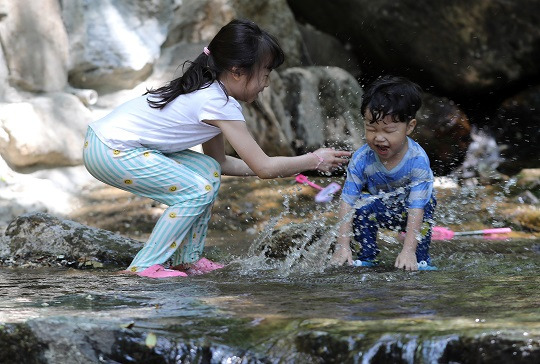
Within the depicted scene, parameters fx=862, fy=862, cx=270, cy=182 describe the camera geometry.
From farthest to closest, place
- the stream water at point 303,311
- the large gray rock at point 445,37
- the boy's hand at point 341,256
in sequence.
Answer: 1. the large gray rock at point 445,37
2. the boy's hand at point 341,256
3. the stream water at point 303,311

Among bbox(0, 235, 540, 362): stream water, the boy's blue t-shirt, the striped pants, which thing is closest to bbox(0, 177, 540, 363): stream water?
bbox(0, 235, 540, 362): stream water

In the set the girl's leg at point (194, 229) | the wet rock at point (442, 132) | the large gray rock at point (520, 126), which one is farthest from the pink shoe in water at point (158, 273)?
the large gray rock at point (520, 126)

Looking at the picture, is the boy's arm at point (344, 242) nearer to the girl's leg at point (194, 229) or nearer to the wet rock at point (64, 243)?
the girl's leg at point (194, 229)

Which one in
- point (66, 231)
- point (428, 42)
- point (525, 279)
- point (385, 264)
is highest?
point (428, 42)

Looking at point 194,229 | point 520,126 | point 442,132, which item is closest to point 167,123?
point 194,229

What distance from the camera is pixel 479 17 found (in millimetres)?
7898

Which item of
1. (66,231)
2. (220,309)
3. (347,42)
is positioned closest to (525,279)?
(220,309)

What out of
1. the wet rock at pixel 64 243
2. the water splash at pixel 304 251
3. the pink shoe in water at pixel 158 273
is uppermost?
the water splash at pixel 304 251

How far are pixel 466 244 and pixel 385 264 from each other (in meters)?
0.81

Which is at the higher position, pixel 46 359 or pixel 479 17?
pixel 479 17

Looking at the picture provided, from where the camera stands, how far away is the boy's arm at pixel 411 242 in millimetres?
3670

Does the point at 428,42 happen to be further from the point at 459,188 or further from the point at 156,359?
the point at 156,359

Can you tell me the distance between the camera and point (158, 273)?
3.63m

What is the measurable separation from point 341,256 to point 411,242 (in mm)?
330
